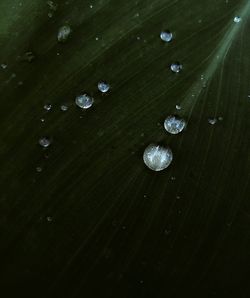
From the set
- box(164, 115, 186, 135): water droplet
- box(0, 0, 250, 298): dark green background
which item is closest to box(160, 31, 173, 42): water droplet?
box(0, 0, 250, 298): dark green background

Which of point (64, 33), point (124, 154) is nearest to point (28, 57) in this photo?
point (64, 33)

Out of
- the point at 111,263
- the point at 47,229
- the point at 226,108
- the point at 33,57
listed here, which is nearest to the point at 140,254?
the point at 111,263

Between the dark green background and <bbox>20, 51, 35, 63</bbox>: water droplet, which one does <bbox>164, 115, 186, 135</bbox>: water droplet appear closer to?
the dark green background

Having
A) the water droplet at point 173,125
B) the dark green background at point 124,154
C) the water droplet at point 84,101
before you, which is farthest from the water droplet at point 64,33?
the water droplet at point 173,125

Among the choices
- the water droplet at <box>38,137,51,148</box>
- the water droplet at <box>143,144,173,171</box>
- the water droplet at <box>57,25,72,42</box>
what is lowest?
the water droplet at <box>38,137,51,148</box>

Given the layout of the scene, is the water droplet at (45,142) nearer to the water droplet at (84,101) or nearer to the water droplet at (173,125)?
the water droplet at (84,101)

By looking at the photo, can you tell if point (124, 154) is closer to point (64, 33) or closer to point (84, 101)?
point (84, 101)
